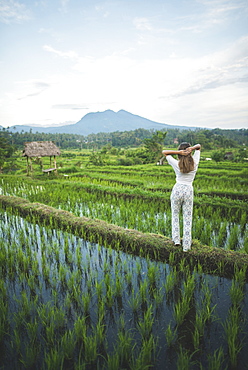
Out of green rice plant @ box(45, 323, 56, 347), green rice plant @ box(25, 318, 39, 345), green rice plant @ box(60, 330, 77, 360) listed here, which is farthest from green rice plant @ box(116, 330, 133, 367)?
green rice plant @ box(25, 318, 39, 345)

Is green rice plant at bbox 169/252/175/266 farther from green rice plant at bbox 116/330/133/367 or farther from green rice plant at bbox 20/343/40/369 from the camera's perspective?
green rice plant at bbox 20/343/40/369

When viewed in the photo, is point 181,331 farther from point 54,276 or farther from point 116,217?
point 116,217

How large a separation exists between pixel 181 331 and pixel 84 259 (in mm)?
2000

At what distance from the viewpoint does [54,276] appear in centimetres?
327

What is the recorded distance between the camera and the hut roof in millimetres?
15077

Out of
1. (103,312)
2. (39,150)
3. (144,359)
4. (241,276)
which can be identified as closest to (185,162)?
(241,276)

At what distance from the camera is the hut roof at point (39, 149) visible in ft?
49.5

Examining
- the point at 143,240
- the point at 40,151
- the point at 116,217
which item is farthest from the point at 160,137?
the point at 143,240

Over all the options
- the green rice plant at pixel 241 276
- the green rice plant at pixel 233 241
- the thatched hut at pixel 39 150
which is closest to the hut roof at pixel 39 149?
the thatched hut at pixel 39 150

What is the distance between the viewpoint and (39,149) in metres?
15.8

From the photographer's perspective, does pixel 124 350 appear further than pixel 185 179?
No

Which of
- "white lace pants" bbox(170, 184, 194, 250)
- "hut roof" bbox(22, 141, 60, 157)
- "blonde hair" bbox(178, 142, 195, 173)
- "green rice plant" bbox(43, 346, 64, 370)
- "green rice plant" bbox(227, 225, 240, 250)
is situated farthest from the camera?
"hut roof" bbox(22, 141, 60, 157)

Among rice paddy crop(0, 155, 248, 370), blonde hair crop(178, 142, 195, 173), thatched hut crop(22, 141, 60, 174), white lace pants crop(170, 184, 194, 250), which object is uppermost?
thatched hut crop(22, 141, 60, 174)

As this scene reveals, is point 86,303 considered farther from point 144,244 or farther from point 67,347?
point 144,244
